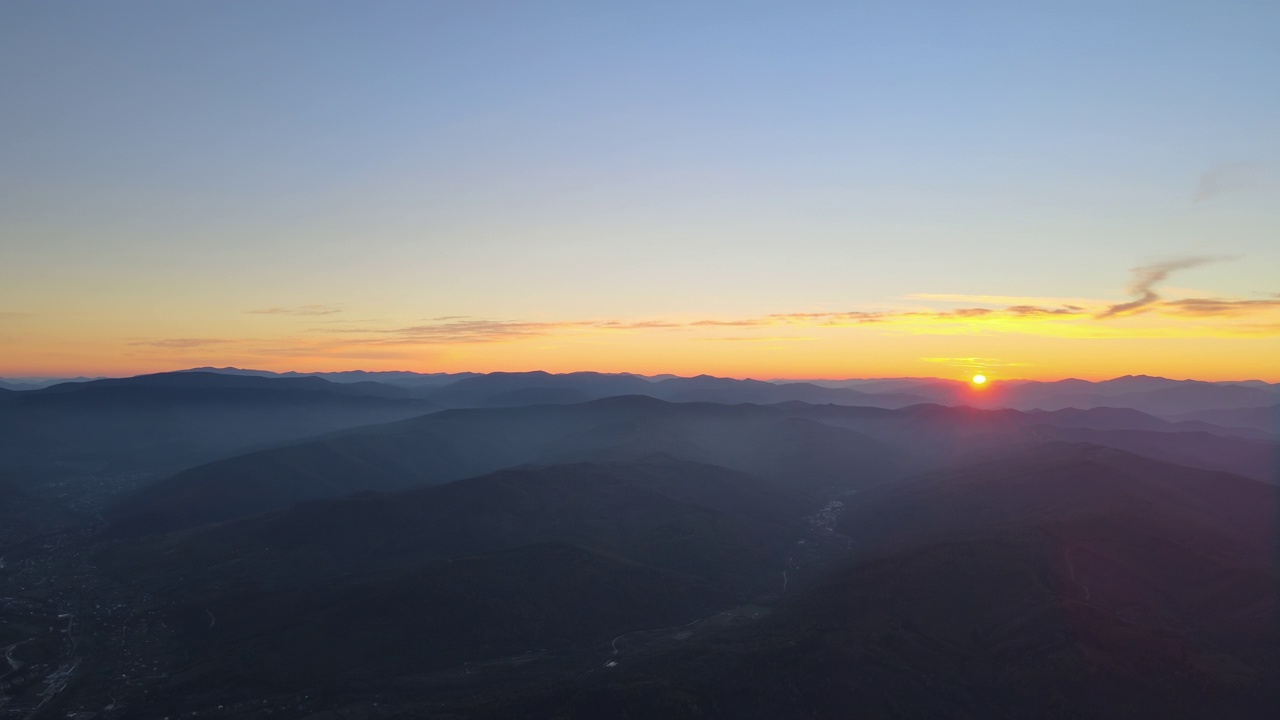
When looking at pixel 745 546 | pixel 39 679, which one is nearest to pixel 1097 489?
pixel 745 546

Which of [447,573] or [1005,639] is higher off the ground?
[1005,639]

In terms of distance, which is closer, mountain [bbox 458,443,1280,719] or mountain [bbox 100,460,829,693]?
mountain [bbox 458,443,1280,719]

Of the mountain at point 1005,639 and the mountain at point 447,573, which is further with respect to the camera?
the mountain at point 447,573

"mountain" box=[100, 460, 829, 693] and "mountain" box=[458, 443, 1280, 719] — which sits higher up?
"mountain" box=[458, 443, 1280, 719]

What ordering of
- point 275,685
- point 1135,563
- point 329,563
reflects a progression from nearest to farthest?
point 275,685 → point 1135,563 → point 329,563

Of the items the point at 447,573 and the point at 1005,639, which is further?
the point at 447,573

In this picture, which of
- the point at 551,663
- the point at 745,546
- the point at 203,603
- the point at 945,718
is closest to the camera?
the point at 945,718

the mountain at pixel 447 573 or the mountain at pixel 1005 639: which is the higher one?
the mountain at pixel 1005 639

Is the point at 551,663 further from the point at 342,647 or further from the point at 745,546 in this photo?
the point at 745,546
